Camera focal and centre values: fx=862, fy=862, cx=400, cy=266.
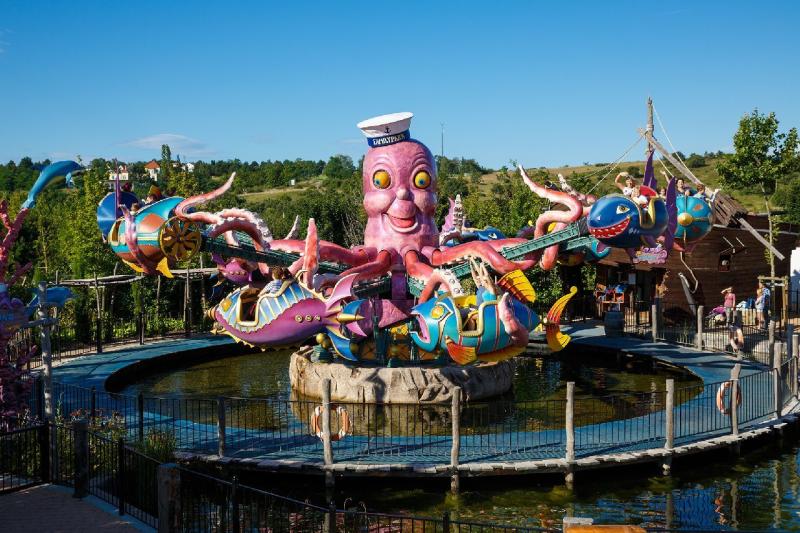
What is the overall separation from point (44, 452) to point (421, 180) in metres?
11.2

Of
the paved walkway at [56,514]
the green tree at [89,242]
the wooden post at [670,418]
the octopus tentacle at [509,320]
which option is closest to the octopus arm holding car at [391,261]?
the octopus tentacle at [509,320]

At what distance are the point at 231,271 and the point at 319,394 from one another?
404 centimetres

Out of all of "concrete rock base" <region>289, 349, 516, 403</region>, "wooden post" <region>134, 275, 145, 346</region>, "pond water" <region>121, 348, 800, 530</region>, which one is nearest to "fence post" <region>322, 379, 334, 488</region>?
"pond water" <region>121, 348, 800, 530</region>

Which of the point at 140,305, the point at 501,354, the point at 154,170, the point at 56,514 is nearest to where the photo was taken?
the point at 56,514

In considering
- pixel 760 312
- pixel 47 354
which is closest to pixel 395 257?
pixel 47 354

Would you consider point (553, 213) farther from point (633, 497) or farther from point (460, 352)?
point (633, 497)

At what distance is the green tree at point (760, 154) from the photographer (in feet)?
105

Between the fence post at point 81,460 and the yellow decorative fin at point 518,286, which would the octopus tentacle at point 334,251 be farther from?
the fence post at point 81,460

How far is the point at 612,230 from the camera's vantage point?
18.5m

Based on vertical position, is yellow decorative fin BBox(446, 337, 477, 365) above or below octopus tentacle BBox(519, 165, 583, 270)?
below

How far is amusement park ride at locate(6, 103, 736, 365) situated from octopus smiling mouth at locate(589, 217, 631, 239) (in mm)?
26

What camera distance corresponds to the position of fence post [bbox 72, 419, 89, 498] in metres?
12.8

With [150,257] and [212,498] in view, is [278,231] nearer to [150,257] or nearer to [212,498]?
[150,257]

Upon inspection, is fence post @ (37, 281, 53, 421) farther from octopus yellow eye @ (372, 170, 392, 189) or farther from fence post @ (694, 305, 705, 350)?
fence post @ (694, 305, 705, 350)
